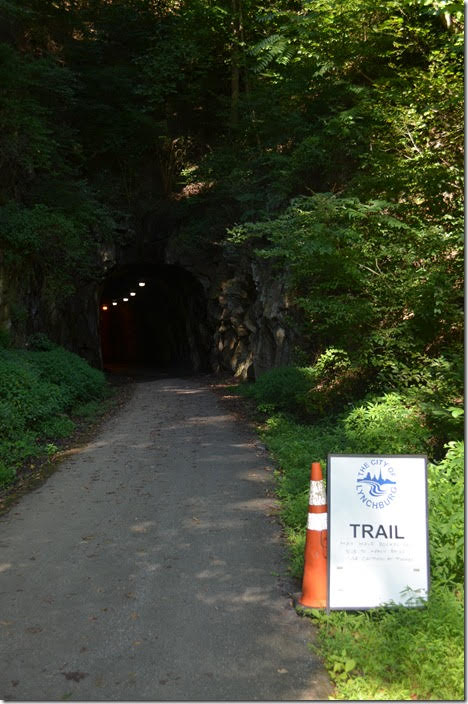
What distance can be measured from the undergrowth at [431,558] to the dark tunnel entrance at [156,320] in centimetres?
2329

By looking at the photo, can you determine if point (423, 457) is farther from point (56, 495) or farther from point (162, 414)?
point (162, 414)

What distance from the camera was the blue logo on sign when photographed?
4410mm

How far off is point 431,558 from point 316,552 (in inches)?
41.8

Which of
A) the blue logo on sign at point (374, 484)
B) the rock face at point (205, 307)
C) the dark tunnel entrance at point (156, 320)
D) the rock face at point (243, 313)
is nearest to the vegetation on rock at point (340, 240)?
the blue logo on sign at point (374, 484)

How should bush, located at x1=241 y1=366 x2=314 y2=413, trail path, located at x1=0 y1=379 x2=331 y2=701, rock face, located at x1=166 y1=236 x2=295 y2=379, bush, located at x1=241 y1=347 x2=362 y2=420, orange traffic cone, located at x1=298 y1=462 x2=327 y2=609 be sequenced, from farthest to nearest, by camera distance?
rock face, located at x1=166 y1=236 x2=295 y2=379
bush, located at x1=241 y1=366 x2=314 y2=413
bush, located at x1=241 y1=347 x2=362 y2=420
orange traffic cone, located at x1=298 y1=462 x2=327 y2=609
trail path, located at x1=0 y1=379 x2=331 y2=701

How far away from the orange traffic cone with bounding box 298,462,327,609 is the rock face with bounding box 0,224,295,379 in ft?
39.6

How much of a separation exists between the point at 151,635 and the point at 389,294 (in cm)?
645

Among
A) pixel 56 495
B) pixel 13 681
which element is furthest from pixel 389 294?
pixel 13 681

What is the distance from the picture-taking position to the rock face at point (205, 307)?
18266mm

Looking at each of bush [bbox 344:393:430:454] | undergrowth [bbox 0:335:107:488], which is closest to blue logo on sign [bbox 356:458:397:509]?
bush [bbox 344:393:430:454]

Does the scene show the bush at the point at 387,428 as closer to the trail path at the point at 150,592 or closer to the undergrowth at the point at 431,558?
A: the undergrowth at the point at 431,558

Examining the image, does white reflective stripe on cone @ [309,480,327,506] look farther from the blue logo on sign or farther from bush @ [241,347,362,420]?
bush @ [241,347,362,420]

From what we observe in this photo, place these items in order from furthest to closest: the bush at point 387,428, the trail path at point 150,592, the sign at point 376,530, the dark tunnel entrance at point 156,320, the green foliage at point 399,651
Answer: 1. the dark tunnel entrance at point 156,320
2. the bush at point 387,428
3. the sign at point 376,530
4. the trail path at point 150,592
5. the green foliage at point 399,651

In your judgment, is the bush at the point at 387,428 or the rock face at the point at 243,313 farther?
the rock face at the point at 243,313
